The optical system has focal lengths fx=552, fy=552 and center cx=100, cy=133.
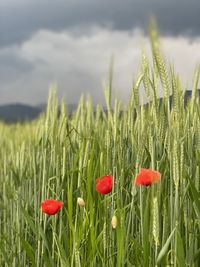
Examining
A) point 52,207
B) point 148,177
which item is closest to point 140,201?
point 148,177

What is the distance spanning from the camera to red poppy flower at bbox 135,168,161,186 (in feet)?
3.47

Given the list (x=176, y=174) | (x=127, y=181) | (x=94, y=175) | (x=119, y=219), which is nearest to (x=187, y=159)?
(x=127, y=181)

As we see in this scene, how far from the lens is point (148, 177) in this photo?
3.50 feet

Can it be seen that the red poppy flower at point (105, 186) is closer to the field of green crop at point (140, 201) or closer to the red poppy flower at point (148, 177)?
the field of green crop at point (140, 201)

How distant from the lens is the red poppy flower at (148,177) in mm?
1058

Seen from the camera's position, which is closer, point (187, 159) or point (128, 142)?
point (187, 159)

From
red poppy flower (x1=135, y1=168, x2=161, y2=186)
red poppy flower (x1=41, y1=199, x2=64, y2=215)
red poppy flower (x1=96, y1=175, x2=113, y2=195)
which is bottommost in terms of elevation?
red poppy flower (x1=41, y1=199, x2=64, y2=215)

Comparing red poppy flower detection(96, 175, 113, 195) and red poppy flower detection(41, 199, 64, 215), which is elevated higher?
red poppy flower detection(96, 175, 113, 195)

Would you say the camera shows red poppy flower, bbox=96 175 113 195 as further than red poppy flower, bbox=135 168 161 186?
Yes

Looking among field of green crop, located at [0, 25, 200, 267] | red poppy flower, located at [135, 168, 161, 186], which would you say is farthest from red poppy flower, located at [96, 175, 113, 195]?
red poppy flower, located at [135, 168, 161, 186]

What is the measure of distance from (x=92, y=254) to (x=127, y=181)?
0.41m

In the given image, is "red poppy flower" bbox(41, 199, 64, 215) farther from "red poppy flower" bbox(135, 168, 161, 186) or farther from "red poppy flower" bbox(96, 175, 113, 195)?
"red poppy flower" bbox(135, 168, 161, 186)

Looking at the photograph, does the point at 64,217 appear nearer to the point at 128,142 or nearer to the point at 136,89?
the point at 128,142

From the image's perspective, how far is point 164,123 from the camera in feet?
3.69
